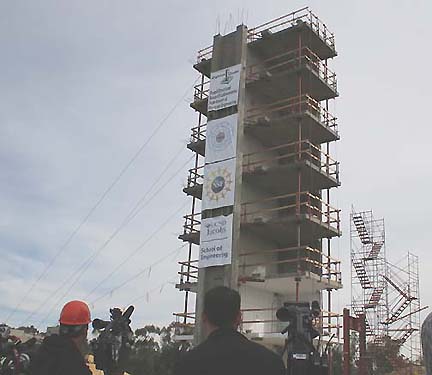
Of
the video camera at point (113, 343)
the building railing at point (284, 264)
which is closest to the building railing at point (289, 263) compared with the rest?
the building railing at point (284, 264)

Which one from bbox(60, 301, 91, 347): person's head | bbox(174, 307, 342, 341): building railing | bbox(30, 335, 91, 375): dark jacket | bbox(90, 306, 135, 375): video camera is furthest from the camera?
bbox(174, 307, 342, 341): building railing

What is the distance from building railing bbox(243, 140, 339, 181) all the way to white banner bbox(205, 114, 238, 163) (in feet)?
3.59

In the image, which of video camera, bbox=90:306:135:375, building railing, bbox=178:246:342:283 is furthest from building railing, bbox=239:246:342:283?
video camera, bbox=90:306:135:375

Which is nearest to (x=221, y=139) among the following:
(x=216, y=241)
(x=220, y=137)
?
(x=220, y=137)

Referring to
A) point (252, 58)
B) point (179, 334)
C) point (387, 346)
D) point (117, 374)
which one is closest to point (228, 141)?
point (252, 58)

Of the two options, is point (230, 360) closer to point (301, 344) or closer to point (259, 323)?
point (301, 344)

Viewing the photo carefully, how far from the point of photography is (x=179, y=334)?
34.6m

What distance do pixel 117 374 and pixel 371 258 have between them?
127ft

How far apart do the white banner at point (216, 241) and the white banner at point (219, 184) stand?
94 centimetres

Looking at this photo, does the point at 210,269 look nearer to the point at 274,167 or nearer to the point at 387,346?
the point at 274,167

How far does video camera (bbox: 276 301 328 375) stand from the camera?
777 centimetres

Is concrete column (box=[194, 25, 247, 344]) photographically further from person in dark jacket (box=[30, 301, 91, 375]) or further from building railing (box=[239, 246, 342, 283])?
person in dark jacket (box=[30, 301, 91, 375])

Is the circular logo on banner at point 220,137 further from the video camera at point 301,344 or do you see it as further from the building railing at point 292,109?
the video camera at point 301,344

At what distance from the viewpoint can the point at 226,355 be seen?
13.3 feet
